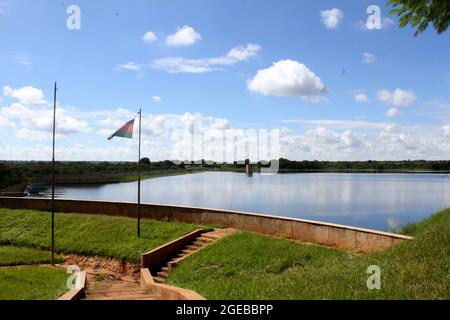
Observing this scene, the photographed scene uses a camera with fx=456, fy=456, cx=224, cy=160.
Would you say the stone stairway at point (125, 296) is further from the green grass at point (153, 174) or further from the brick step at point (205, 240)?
the green grass at point (153, 174)

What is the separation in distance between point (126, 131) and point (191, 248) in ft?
19.8

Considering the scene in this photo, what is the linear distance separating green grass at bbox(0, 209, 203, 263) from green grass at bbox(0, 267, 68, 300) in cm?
286

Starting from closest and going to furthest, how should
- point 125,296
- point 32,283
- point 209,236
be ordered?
point 125,296 → point 32,283 → point 209,236

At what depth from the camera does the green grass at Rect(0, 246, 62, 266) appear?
1947cm

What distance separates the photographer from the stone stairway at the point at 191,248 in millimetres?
17125

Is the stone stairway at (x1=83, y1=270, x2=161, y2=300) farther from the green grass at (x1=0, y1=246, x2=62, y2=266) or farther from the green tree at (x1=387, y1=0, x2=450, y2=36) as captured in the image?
the green tree at (x1=387, y1=0, x2=450, y2=36)

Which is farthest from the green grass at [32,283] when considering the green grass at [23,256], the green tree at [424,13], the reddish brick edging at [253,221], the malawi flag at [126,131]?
the green tree at [424,13]

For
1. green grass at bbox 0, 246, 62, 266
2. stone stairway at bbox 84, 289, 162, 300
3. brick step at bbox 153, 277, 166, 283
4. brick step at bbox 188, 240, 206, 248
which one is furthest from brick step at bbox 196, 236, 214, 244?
green grass at bbox 0, 246, 62, 266

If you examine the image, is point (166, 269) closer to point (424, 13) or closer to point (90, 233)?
point (90, 233)

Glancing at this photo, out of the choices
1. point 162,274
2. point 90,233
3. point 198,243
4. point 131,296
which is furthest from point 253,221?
point 90,233

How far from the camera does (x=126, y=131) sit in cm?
2056

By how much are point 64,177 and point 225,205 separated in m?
67.2

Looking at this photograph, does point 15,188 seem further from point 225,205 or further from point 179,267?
point 179,267
